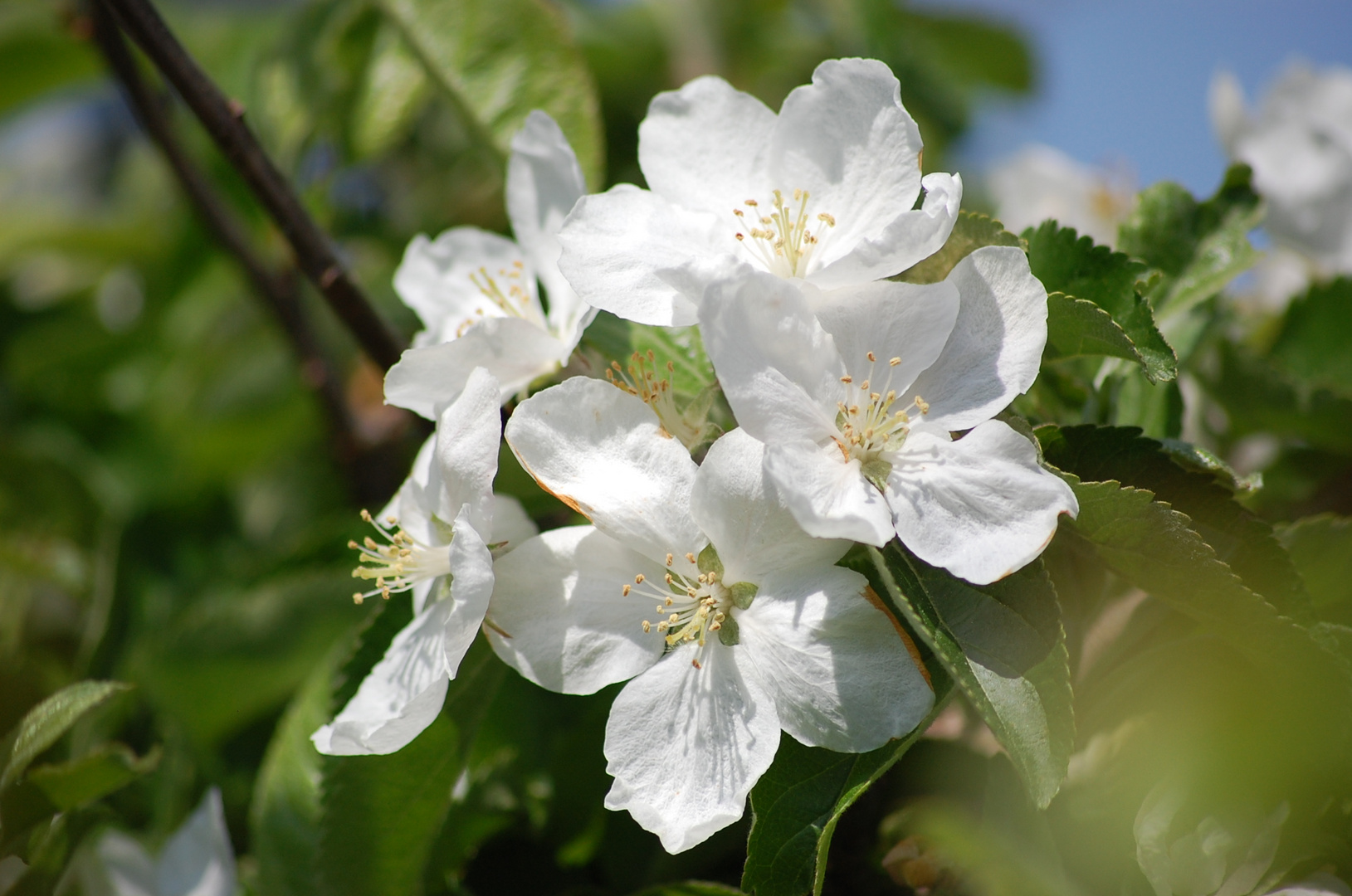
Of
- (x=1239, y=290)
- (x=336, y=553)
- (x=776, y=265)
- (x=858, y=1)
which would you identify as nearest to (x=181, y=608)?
(x=336, y=553)

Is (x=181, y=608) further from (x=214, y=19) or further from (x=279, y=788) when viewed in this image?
(x=214, y=19)

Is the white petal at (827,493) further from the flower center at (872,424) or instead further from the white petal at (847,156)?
the white petal at (847,156)

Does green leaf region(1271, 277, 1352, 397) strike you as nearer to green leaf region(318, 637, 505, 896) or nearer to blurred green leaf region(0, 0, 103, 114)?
green leaf region(318, 637, 505, 896)

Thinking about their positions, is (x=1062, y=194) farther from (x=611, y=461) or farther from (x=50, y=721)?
(x=50, y=721)

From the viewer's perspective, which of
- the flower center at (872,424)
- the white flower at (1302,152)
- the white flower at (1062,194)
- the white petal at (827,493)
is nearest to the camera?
the white petal at (827,493)

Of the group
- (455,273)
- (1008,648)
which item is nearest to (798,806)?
(1008,648)

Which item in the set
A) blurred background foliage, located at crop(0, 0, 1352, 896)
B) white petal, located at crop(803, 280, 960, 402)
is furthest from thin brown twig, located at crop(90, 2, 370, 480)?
white petal, located at crop(803, 280, 960, 402)

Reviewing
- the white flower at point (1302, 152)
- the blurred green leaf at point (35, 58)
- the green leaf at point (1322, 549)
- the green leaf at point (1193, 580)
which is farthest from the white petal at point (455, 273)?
the blurred green leaf at point (35, 58)
